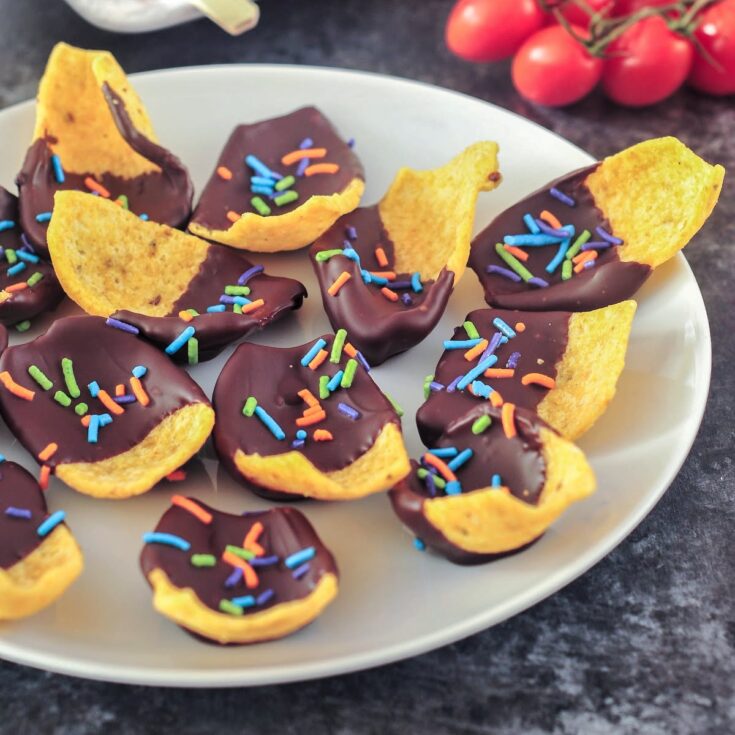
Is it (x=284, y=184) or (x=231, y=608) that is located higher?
(x=284, y=184)

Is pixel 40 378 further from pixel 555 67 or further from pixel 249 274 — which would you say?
pixel 555 67

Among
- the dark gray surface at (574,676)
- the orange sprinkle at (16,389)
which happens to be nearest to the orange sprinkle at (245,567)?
the dark gray surface at (574,676)

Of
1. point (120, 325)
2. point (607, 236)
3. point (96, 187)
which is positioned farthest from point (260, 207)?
point (607, 236)

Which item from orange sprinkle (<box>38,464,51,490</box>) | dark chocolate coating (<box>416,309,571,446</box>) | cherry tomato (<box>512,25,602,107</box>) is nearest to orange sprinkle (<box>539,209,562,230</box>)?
dark chocolate coating (<box>416,309,571,446</box>)

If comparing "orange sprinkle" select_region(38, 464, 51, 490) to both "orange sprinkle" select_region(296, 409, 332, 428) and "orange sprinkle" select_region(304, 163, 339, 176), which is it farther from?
"orange sprinkle" select_region(304, 163, 339, 176)

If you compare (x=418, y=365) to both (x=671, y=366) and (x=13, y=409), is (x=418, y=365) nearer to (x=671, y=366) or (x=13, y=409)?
(x=671, y=366)

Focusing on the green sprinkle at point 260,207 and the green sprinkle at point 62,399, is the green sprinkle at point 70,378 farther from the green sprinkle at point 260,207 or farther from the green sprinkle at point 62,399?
the green sprinkle at point 260,207

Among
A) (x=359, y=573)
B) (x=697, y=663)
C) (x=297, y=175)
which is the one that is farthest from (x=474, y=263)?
(x=697, y=663)
